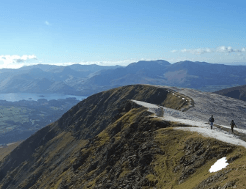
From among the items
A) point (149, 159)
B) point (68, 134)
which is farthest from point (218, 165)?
point (68, 134)

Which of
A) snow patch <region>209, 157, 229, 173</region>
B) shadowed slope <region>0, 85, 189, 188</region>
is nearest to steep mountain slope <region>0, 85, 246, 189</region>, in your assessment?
snow patch <region>209, 157, 229, 173</region>

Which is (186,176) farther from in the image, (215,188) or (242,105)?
(242,105)

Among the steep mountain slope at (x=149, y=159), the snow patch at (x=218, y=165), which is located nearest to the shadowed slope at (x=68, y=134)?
the steep mountain slope at (x=149, y=159)

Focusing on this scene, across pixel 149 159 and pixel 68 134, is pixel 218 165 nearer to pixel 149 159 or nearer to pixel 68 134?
pixel 149 159

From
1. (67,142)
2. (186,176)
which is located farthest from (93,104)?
(186,176)

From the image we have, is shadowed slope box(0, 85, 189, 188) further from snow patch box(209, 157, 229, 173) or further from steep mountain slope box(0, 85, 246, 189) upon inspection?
snow patch box(209, 157, 229, 173)

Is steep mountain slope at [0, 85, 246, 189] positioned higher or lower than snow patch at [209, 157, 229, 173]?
lower

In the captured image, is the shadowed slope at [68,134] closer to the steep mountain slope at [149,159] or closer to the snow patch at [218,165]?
the steep mountain slope at [149,159]

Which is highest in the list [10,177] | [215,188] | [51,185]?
[215,188]

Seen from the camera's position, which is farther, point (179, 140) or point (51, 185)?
point (51, 185)
